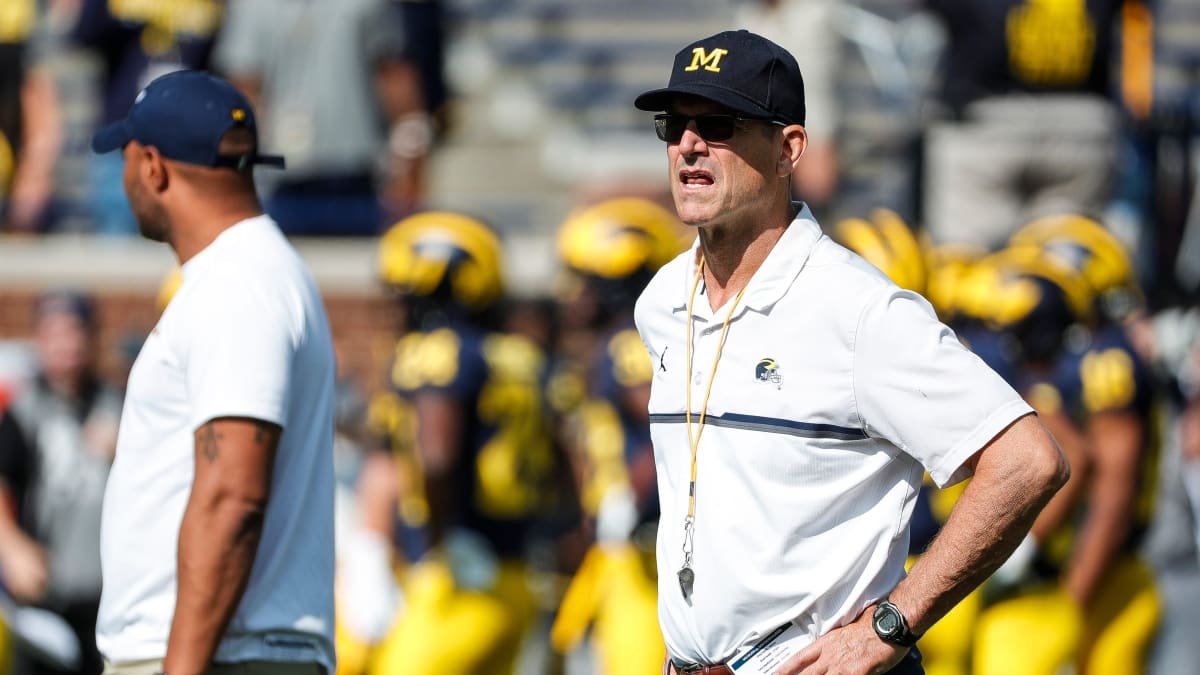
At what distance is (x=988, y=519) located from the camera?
11.3 feet

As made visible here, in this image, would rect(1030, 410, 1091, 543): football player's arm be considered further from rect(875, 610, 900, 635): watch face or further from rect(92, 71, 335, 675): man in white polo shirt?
rect(875, 610, 900, 635): watch face

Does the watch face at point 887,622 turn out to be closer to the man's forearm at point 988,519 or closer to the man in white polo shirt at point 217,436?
the man's forearm at point 988,519

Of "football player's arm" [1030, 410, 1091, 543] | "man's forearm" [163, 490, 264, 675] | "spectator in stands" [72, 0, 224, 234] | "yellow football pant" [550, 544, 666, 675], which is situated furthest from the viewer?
"spectator in stands" [72, 0, 224, 234]

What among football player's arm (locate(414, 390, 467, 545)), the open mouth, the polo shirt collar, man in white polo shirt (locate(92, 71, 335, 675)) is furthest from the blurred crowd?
the open mouth

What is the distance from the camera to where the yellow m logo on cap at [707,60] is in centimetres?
370

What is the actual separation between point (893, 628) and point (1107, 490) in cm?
384

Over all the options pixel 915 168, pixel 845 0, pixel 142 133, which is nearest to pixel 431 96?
pixel 915 168

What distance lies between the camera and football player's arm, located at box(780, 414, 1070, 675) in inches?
135

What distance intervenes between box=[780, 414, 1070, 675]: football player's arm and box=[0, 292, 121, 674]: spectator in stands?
5348mm

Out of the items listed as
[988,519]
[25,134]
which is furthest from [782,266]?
[25,134]

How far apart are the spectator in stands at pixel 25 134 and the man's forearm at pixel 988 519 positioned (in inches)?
366

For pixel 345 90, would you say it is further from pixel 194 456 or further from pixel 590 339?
pixel 194 456

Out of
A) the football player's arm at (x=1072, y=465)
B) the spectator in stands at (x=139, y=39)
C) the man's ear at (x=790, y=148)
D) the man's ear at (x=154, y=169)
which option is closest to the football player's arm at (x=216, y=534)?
the man's ear at (x=154, y=169)

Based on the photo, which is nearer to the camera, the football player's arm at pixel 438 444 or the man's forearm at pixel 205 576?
the man's forearm at pixel 205 576
